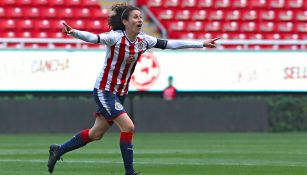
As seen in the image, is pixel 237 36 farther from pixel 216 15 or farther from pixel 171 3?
pixel 171 3

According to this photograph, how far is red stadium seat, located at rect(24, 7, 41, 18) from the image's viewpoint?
2559cm

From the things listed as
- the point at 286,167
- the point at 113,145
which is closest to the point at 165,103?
the point at 113,145

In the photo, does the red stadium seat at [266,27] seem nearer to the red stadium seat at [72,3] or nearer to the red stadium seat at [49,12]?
the red stadium seat at [72,3]

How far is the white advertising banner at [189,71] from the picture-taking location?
24562mm

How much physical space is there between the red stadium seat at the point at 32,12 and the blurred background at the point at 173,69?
0.03 metres

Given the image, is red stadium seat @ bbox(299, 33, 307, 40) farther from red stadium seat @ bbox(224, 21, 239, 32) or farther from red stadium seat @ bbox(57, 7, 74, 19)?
red stadium seat @ bbox(57, 7, 74, 19)

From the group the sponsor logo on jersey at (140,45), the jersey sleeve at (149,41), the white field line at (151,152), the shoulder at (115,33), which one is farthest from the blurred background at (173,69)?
the shoulder at (115,33)

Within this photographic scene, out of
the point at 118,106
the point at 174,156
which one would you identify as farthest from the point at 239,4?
the point at 118,106

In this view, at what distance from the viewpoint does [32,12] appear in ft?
84.0

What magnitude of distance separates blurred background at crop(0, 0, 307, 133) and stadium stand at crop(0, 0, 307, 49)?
26mm

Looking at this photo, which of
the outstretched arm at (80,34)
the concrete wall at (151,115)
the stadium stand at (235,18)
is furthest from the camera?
the stadium stand at (235,18)

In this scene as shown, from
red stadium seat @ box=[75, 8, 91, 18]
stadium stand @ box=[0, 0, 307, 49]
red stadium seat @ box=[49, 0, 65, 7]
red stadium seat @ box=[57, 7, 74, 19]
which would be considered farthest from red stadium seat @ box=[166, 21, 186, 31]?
red stadium seat @ box=[49, 0, 65, 7]

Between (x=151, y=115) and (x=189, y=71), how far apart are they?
1584 mm

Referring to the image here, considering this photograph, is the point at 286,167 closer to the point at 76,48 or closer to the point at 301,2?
the point at 76,48
